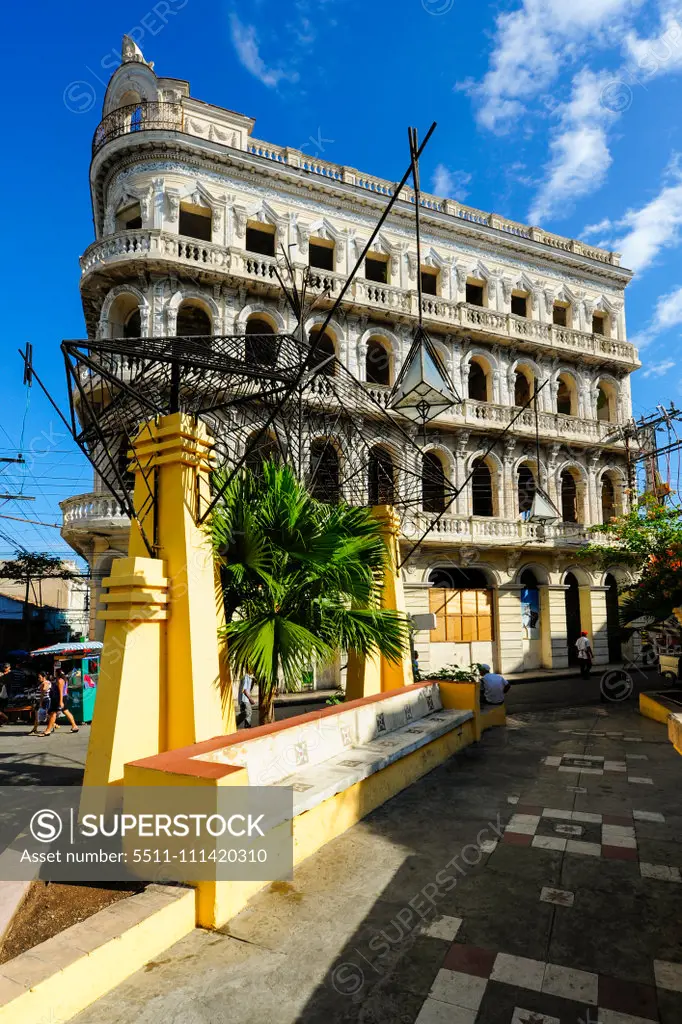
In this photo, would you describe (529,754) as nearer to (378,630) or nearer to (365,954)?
(378,630)

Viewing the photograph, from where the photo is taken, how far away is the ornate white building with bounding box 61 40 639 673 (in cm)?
1827

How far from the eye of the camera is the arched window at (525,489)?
22.8 m

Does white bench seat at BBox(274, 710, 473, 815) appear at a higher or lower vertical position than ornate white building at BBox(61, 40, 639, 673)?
lower

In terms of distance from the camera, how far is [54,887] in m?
4.32

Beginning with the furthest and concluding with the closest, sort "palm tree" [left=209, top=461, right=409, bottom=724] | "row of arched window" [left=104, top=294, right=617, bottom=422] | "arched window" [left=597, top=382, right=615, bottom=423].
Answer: "arched window" [left=597, top=382, right=615, bottom=423], "row of arched window" [left=104, top=294, right=617, bottom=422], "palm tree" [left=209, top=461, right=409, bottom=724]

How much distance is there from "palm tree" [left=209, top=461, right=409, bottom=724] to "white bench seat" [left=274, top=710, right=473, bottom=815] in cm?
95

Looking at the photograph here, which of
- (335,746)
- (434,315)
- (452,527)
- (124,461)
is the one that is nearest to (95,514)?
(124,461)

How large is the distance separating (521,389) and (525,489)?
4.46m

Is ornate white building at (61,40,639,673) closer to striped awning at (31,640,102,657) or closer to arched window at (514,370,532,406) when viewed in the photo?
arched window at (514,370,532,406)

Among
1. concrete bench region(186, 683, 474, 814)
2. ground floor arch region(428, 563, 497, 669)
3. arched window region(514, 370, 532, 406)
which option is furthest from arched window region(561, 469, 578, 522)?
concrete bench region(186, 683, 474, 814)

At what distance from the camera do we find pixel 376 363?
2212 centimetres

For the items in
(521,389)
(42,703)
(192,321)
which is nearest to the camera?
(42,703)

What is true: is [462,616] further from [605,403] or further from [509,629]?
[605,403]

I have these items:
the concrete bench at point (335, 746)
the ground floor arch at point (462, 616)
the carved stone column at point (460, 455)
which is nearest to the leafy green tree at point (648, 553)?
the ground floor arch at point (462, 616)
